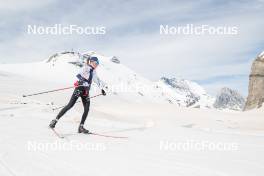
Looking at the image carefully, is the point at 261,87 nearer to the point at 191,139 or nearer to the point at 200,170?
the point at 191,139

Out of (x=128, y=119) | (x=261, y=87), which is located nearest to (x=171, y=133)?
(x=128, y=119)

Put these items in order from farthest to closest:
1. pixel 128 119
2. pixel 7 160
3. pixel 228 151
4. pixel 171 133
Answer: pixel 128 119 → pixel 171 133 → pixel 228 151 → pixel 7 160

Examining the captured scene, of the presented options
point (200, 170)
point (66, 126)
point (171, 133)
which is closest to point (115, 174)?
point (200, 170)

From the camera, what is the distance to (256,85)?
29719mm

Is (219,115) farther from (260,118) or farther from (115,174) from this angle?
(115,174)

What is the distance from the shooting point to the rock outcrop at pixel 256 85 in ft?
95.8

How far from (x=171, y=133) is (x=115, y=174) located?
5373 millimetres

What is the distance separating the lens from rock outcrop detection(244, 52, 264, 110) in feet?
95.8

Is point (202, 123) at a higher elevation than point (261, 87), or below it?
below

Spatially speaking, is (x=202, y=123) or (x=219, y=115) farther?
(x=219, y=115)

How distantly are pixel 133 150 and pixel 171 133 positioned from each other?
3.38 m

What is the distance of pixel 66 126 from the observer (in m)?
11.6

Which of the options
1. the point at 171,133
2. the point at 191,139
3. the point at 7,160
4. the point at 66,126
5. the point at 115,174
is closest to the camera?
the point at 115,174

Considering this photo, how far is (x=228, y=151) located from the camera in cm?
711
